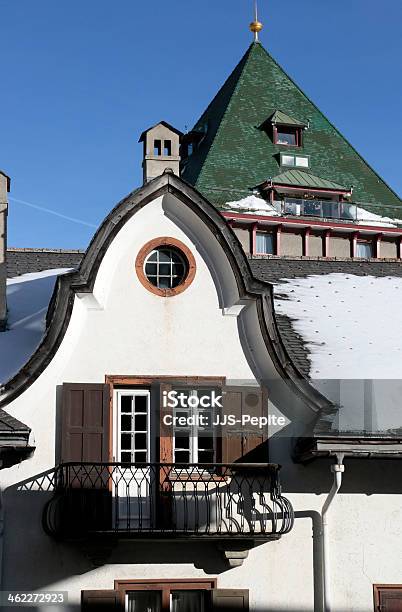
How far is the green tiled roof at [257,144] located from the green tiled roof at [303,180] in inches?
43.4

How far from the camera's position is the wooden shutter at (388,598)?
541 inches

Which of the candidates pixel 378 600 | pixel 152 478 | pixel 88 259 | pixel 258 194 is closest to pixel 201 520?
pixel 152 478

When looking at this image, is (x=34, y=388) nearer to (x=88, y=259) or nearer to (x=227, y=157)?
(x=88, y=259)

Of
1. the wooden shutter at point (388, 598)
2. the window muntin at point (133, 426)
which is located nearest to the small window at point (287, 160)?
the window muntin at point (133, 426)

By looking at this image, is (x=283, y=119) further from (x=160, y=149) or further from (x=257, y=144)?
(x=160, y=149)

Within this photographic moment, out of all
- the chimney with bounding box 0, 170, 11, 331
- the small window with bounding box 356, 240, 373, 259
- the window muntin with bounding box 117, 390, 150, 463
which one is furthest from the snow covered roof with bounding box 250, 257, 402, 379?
the small window with bounding box 356, 240, 373, 259

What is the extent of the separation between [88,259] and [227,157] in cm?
4676

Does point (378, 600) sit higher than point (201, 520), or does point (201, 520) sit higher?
point (201, 520)

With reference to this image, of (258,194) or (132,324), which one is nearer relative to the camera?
(132,324)

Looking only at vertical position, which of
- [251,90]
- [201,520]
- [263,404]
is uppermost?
[251,90]

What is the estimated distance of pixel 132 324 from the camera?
565 inches

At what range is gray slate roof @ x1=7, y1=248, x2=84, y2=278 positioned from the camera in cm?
1969

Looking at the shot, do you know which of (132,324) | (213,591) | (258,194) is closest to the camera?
(213,591)

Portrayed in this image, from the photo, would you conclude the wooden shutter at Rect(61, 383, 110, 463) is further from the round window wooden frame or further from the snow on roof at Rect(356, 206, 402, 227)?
the snow on roof at Rect(356, 206, 402, 227)
